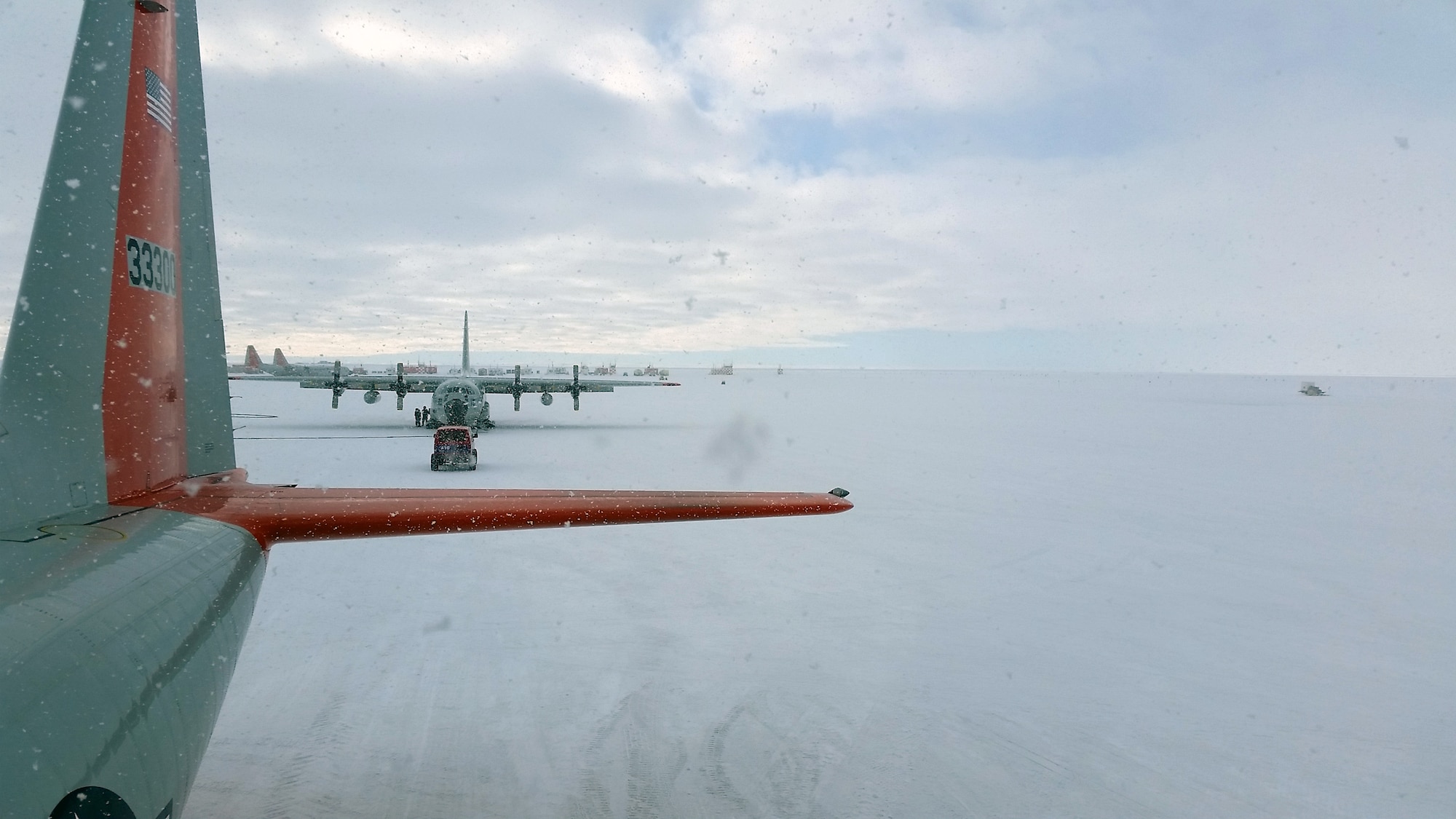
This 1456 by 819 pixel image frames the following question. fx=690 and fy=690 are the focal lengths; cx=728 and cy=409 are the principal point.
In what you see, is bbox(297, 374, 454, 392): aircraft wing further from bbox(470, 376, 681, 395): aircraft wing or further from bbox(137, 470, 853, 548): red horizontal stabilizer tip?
bbox(137, 470, 853, 548): red horizontal stabilizer tip

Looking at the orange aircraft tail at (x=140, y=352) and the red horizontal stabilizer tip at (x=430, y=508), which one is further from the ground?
the orange aircraft tail at (x=140, y=352)

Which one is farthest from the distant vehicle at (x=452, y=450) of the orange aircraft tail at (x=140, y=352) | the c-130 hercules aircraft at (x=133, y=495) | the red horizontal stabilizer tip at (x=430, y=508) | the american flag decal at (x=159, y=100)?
the american flag decal at (x=159, y=100)

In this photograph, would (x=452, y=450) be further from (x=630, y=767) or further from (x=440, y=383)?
(x=630, y=767)

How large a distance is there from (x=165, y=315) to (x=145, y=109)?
144 centimetres

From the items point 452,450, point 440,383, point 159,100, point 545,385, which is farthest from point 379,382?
point 159,100

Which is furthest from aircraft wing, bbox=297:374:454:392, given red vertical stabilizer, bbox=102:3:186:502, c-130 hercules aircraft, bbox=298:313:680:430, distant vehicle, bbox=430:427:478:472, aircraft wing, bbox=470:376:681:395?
red vertical stabilizer, bbox=102:3:186:502

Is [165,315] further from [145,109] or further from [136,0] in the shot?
[136,0]

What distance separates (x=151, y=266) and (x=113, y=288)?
1.39 feet

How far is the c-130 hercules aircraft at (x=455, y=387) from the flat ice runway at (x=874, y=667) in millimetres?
12602

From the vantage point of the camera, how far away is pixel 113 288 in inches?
177

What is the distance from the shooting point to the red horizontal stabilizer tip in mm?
4508

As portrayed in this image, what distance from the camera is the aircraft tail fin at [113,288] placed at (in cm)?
409

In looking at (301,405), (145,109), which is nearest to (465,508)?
(145,109)

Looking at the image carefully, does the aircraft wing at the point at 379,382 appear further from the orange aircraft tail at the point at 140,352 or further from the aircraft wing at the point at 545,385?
the orange aircraft tail at the point at 140,352
